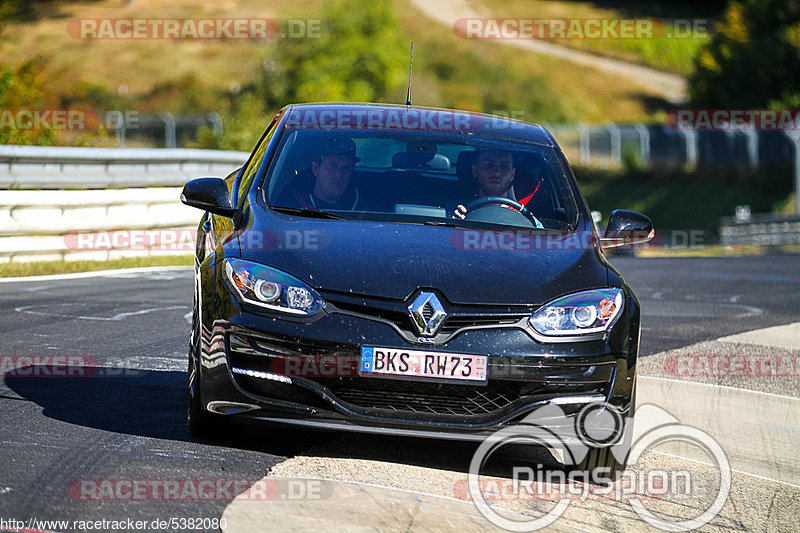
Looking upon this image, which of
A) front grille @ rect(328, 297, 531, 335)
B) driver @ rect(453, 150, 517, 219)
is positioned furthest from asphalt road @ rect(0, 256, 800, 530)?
driver @ rect(453, 150, 517, 219)

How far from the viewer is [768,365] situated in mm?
8523

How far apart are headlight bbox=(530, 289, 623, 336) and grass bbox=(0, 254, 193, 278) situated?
7.60 m

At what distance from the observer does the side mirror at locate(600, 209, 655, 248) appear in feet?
19.9

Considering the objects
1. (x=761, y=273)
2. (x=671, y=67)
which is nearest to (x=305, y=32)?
(x=671, y=67)

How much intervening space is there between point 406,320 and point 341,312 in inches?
10.5

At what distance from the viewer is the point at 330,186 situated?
5.84 meters

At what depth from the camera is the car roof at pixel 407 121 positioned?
251 inches

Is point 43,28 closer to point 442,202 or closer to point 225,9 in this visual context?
point 225,9

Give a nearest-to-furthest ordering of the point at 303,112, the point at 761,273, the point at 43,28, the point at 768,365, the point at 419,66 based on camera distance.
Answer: the point at 303,112 → the point at 768,365 → the point at 761,273 → the point at 419,66 → the point at 43,28

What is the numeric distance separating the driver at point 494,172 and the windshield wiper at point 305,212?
83 centimetres
